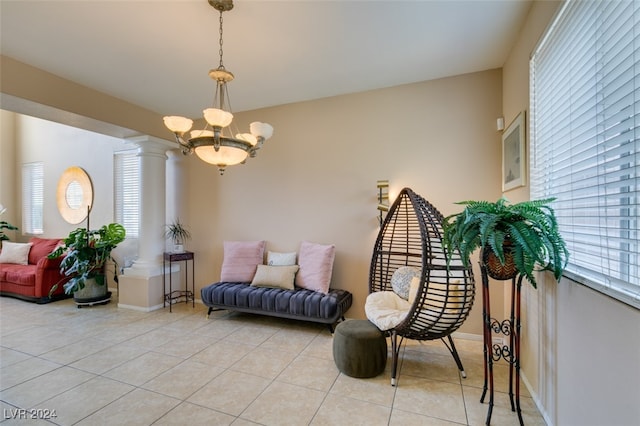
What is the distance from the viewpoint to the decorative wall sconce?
3209 mm

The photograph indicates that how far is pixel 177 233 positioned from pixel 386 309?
358 centimetres

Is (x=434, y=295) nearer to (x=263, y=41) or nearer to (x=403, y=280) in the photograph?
(x=403, y=280)

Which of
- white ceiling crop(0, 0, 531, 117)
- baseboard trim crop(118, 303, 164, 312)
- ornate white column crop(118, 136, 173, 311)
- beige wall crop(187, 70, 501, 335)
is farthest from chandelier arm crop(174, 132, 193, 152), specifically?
baseboard trim crop(118, 303, 164, 312)

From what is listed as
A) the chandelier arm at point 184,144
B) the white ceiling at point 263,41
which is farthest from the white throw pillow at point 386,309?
the white ceiling at point 263,41

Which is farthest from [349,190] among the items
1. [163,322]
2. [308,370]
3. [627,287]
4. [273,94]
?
[163,322]

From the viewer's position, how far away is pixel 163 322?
359cm

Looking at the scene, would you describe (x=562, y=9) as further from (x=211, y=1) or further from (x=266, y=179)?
(x=266, y=179)

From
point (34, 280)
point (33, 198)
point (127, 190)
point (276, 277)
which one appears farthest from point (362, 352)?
point (33, 198)

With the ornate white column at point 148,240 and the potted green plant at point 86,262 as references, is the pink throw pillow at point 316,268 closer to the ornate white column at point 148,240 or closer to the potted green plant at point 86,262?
the ornate white column at point 148,240

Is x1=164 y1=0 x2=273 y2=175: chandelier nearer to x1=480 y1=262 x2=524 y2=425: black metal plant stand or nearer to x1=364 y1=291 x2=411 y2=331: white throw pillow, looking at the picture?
x1=364 y1=291 x2=411 y2=331: white throw pillow

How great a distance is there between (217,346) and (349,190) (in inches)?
93.0

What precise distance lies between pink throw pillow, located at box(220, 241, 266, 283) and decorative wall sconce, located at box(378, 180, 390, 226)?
1776 mm

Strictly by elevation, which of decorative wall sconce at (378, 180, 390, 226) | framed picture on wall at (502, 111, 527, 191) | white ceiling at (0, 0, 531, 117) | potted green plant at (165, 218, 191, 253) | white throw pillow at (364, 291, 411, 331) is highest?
white ceiling at (0, 0, 531, 117)

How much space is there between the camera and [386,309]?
8.16ft
